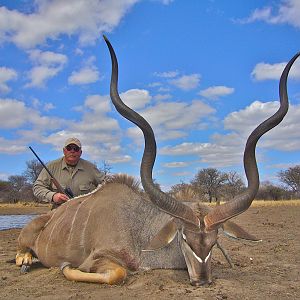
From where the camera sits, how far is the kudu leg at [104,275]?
4449 millimetres

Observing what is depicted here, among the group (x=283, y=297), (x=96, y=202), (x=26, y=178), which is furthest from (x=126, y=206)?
(x=26, y=178)

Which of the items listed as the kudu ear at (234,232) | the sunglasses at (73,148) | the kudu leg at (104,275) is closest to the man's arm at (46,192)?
the sunglasses at (73,148)

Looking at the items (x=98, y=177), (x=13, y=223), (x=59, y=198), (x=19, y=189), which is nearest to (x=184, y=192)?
(x=98, y=177)

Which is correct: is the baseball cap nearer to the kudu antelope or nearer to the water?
the kudu antelope

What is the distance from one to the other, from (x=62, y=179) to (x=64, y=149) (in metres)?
0.48

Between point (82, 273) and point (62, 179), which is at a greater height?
point (62, 179)

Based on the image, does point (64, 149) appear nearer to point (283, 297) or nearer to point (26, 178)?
point (283, 297)

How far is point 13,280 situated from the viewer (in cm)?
506

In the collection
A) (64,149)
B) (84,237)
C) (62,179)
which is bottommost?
(84,237)

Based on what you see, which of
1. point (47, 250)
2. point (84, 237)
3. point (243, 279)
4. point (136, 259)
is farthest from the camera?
point (47, 250)

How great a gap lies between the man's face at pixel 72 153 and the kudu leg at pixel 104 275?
2339 mm

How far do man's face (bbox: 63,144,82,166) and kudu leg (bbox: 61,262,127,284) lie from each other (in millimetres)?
2339

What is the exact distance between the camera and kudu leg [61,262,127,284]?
4449 mm

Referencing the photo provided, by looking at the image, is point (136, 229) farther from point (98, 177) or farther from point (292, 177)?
point (292, 177)
